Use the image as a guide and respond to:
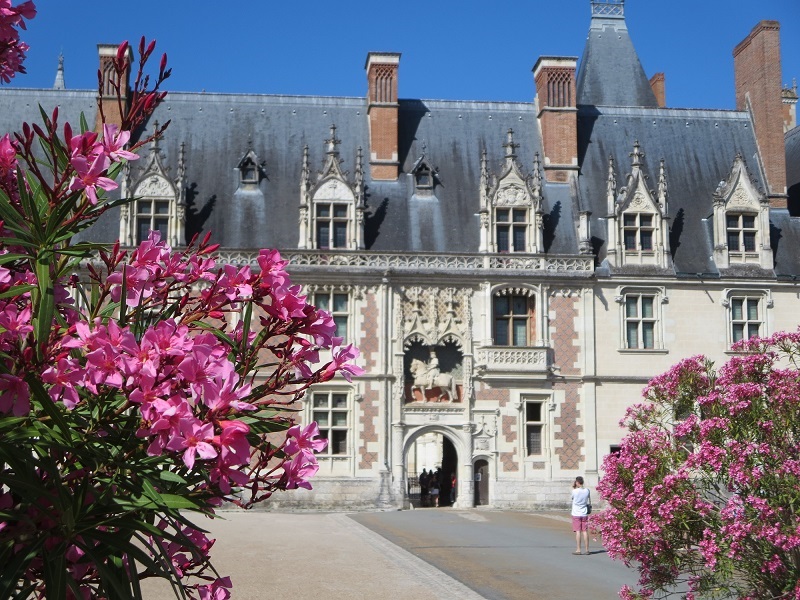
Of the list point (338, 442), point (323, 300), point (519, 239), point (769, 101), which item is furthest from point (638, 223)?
point (338, 442)

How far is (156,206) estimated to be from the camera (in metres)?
28.5

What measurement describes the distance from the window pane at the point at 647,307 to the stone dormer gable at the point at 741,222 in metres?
2.13

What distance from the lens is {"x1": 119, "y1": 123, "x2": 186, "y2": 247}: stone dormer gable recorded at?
92.7 ft

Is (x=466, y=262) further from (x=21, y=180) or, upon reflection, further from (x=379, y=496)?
(x=21, y=180)

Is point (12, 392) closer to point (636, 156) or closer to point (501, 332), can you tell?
point (501, 332)

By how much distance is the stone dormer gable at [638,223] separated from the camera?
95.6 ft

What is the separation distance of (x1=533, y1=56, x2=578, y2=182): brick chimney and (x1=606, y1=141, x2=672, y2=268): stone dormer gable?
5.39ft

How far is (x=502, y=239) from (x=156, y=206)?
924cm

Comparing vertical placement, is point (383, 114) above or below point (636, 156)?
above

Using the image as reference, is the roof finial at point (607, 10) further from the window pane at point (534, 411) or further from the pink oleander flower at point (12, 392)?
the pink oleander flower at point (12, 392)

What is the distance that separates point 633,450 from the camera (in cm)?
958

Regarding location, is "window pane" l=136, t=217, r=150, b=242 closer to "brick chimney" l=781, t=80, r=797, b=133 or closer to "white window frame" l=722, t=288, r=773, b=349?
"white window frame" l=722, t=288, r=773, b=349

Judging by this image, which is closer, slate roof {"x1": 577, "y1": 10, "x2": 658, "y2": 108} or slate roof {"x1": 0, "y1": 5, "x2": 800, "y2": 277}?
slate roof {"x1": 0, "y1": 5, "x2": 800, "y2": 277}

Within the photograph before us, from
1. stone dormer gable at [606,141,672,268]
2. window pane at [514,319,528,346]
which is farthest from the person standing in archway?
stone dormer gable at [606,141,672,268]
